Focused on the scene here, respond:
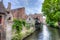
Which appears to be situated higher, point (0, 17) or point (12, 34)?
point (0, 17)

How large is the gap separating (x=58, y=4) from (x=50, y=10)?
12.9 ft

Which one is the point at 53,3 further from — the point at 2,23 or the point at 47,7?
the point at 2,23

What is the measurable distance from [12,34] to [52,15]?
26.7m

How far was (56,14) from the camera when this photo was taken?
50906mm

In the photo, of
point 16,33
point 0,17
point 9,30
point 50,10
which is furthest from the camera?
point 50,10

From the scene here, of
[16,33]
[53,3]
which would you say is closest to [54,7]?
[53,3]

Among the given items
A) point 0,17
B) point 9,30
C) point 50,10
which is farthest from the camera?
point 50,10

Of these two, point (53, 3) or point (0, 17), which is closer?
point (0, 17)

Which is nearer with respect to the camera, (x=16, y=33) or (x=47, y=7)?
(x=16, y=33)

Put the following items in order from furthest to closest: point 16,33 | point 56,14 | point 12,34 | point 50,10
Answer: point 50,10 → point 56,14 → point 16,33 → point 12,34

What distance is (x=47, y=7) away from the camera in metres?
56.0

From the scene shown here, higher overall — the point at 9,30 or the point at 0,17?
the point at 0,17

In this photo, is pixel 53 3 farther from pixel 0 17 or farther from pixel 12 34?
pixel 0 17

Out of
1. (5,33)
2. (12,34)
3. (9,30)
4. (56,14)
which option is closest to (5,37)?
(5,33)
